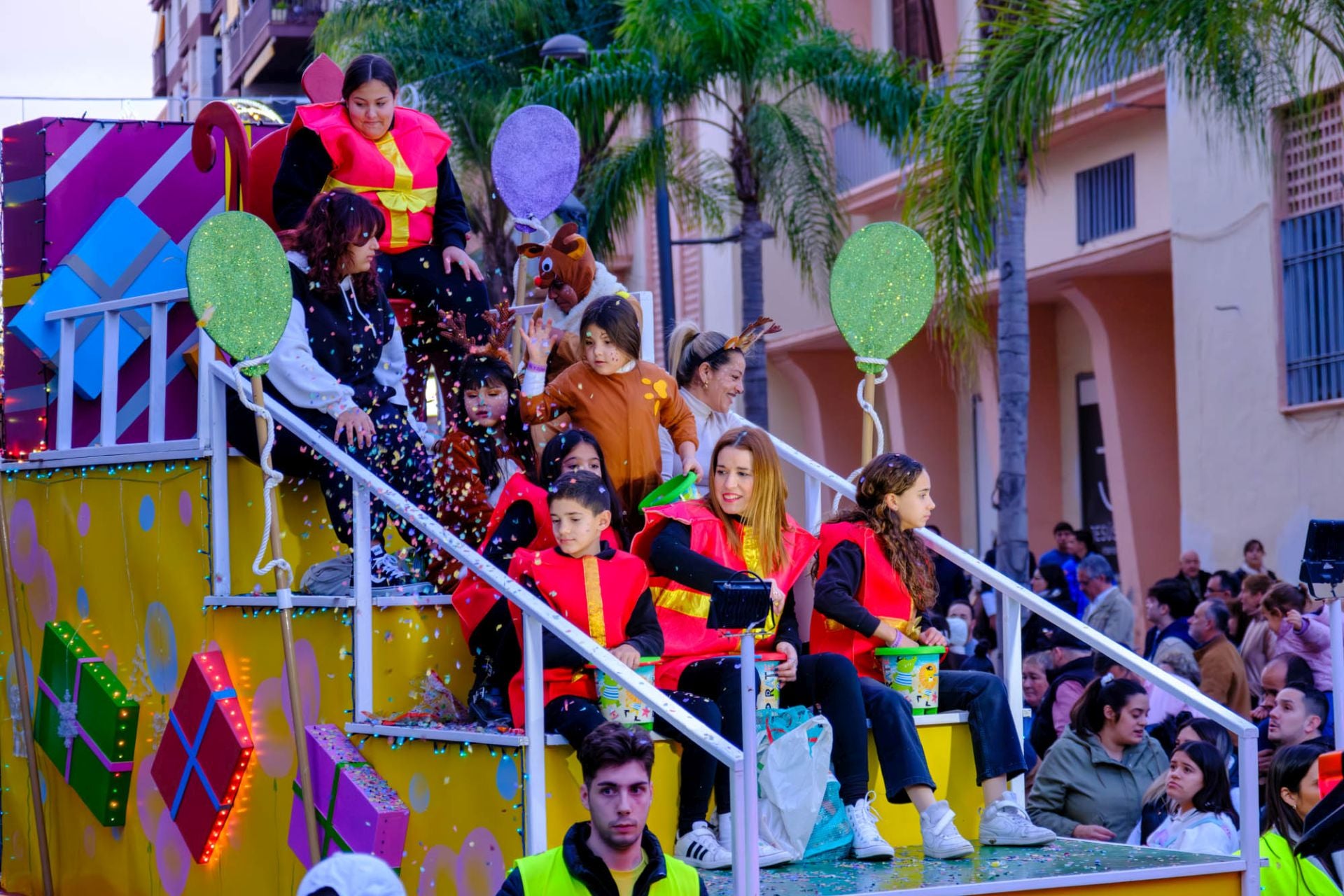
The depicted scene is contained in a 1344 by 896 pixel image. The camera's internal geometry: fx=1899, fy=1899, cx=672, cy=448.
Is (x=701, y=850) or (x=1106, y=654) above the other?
(x=1106, y=654)

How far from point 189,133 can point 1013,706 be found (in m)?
5.00

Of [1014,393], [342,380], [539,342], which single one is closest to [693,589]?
[539,342]

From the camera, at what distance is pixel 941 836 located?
624 centimetres

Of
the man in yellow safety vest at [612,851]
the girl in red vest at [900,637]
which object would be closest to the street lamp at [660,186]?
the girl in red vest at [900,637]

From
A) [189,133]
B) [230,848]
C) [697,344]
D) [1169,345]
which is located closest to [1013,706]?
[697,344]

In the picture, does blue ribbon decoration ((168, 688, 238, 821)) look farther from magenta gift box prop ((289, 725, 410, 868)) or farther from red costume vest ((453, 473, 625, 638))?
red costume vest ((453, 473, 625, 638))

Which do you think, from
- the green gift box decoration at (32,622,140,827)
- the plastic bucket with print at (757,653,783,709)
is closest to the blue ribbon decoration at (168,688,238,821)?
the green gift box decoration at (32,622,140,827)

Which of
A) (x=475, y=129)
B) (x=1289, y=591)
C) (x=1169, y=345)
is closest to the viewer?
(x=1289, y=591)

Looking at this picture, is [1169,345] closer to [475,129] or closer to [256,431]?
[475,129]

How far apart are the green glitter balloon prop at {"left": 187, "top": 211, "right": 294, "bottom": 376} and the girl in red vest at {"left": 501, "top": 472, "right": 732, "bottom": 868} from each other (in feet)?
4.33

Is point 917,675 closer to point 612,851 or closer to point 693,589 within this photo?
point 693,589

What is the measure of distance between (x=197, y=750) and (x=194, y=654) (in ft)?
1.25

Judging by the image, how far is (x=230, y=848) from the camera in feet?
23.7

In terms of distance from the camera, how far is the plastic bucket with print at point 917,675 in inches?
265
